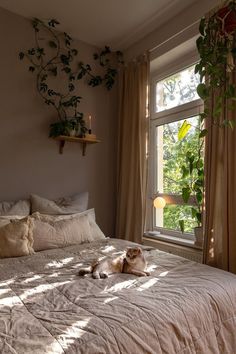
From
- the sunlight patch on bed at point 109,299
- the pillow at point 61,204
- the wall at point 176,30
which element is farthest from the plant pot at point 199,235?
the wall at point 176,30

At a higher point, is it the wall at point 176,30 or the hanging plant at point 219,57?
the wall at point 176,30

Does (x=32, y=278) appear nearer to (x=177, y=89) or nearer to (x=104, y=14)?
(x=177, y=89)

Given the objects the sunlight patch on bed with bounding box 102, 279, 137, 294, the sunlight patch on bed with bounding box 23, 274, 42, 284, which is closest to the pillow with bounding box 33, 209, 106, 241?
the sunlight patch on bed with bounding box 23, 274, 42, 284

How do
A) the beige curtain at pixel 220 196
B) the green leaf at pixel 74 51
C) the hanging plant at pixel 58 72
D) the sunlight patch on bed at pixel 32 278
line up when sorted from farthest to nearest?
1. the green leaf at pixel 74 51
2. the hanging plant at pixel 58 72
3. the beige curtain at pixel 220 196
4. the sunlight patch on bed at pixel 32 278

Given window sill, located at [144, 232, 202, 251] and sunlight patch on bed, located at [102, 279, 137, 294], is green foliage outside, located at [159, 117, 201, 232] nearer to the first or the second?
window sill, located at [144, 232, 202, 251]

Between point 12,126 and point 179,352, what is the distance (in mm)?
2351

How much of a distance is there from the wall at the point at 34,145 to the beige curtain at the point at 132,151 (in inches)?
9.0

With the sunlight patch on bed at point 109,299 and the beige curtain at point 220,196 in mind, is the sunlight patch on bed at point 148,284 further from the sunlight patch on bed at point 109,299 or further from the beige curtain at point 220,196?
the beige curtain at point 220,196

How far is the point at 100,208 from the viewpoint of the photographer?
3.18 metres

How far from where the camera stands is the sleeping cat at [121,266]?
1.53m

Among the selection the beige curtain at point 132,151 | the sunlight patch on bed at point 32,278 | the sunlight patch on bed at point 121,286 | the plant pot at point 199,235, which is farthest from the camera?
the beige curtain at point 132,151

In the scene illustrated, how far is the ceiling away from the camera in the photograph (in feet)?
8.14

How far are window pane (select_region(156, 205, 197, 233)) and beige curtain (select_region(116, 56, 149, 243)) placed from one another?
0.87 feet

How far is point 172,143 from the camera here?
9.44 feet
